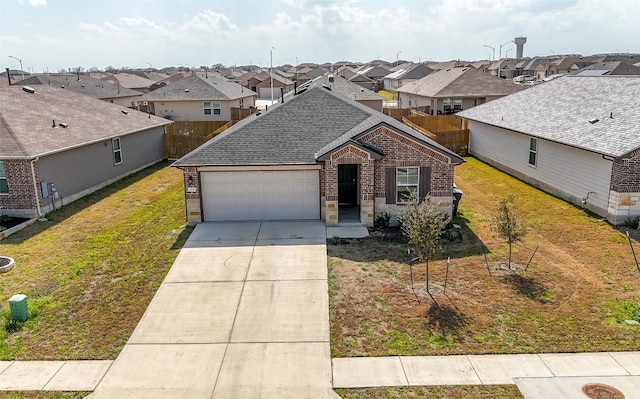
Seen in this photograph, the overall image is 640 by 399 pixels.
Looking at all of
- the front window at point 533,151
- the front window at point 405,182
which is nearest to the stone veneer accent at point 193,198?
the front window at point 405,182

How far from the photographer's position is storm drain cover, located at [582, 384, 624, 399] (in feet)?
26.8

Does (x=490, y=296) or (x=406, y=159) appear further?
(x=406, y=159)

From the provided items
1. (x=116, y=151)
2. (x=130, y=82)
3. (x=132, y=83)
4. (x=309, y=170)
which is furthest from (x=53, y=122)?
(x=130, y=82)

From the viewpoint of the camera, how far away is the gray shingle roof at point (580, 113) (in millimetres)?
17984

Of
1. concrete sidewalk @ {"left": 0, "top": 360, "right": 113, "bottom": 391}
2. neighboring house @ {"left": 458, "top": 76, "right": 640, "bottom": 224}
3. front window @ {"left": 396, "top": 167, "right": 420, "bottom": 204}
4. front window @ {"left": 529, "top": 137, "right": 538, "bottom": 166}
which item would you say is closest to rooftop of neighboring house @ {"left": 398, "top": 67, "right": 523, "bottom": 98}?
neighboring house @ {"left": 458, "top": 76, "right": 640, "bottom": 224}

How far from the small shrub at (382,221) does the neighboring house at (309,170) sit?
147 millimetres

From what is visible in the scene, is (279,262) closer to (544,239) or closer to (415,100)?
(544,239)

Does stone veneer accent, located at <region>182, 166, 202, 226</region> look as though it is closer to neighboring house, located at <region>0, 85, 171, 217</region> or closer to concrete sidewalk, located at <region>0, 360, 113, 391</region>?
neighboring house, located at <region>0, 85, 171, 217</region>

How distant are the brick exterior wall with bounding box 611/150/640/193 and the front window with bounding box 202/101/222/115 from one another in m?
33.9

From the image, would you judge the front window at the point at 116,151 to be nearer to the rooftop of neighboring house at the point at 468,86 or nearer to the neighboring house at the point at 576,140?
the neighboring house at the point at 576,140

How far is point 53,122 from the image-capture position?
22062mm

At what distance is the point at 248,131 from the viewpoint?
1888 centimetres

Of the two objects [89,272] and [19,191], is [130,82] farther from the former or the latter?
[89,272]

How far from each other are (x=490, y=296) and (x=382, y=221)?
5835 millimetres
